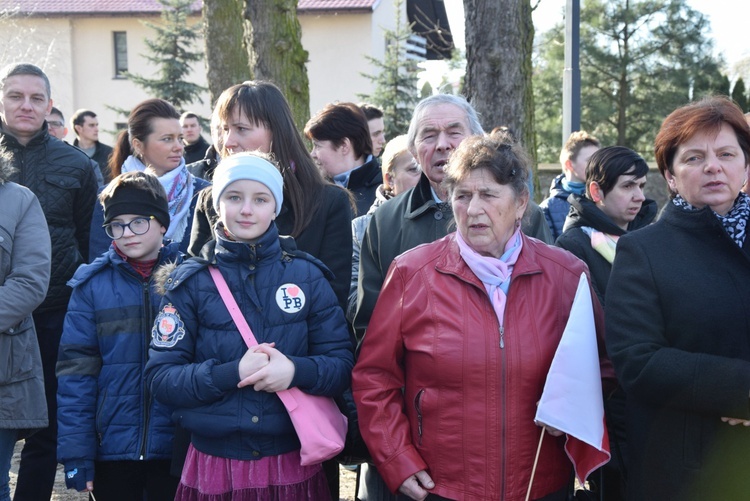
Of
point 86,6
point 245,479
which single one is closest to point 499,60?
point 245,479

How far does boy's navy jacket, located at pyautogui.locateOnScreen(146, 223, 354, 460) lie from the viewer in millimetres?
3371

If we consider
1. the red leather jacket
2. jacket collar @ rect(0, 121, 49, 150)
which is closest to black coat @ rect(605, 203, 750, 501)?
the red leather jacket

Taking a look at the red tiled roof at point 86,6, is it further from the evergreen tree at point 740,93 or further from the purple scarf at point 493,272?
the purple scarf at point 493,272

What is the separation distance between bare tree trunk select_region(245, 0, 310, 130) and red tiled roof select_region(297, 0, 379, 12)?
78.0ft

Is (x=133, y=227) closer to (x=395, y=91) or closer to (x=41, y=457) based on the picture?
(x=41, y=457)

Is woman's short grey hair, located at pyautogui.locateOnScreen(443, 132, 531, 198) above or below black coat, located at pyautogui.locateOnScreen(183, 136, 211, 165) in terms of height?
below

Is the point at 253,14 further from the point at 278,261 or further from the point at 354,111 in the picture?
the point at 278,261

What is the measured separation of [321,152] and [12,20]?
32.5 m

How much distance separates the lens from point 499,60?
7.91 m

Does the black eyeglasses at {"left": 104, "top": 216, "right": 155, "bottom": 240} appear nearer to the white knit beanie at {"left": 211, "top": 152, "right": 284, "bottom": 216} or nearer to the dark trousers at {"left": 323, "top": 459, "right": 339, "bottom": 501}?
the white knit beanie at {"left": 211, "top": 152, "right": 284, "bottom": 216}

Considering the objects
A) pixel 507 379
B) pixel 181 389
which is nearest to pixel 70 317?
pixel 181 389

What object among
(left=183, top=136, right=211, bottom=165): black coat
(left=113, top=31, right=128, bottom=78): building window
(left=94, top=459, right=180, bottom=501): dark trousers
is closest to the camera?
(left=94, top=459, right=180, bottom=501): dark trousers

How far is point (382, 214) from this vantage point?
3.84m

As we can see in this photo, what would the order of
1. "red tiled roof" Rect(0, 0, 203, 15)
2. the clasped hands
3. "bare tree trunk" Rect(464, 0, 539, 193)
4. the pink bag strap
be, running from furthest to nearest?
"red tiled roof" Rect(0, 0, 203, 15) < "bare tree trunk" Rect(464, 0, 539, 193) < the pink bag strap < the clasped hands
